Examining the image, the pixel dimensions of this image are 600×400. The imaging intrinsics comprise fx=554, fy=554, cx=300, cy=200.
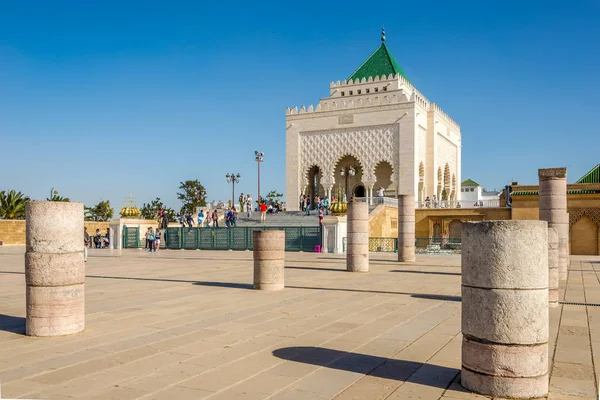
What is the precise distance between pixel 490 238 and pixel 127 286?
7.09 metres

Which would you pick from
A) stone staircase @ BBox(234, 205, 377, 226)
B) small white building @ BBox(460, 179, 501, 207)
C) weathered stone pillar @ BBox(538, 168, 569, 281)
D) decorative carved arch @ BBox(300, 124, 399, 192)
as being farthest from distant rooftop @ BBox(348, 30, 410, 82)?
weathered stone pillar @ BBox(538, 168, 569, 281)

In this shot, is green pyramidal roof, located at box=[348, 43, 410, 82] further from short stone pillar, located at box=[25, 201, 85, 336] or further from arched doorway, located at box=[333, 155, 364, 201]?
short stone pillar, located at box=[25, 201, 85, 336]

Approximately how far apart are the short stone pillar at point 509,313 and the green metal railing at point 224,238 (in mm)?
16384

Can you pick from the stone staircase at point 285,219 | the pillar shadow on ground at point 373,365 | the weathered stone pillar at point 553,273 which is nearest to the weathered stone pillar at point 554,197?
the weathered stone pillar at point 553,273

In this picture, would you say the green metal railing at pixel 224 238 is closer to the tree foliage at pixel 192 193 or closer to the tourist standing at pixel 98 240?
the tourist standing at pixel 98 240

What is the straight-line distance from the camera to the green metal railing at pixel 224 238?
67.5 ft

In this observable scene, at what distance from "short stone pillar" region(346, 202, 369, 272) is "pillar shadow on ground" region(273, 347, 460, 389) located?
720cm

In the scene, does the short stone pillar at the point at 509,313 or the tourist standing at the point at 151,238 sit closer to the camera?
the short stone pillar at the point at 509,313

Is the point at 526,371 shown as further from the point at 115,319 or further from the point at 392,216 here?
the point at 392,216

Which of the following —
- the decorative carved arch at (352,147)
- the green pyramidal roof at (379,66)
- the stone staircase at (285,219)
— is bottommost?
the stone staircase at (285,219)

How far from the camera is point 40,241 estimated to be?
5.26 m

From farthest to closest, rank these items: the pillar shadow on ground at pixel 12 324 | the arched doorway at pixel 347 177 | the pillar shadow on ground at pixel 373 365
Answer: the arched doorway at pixel 347 177 → the pillar shadow on ground at pixel 12 324 → the pillar shadow on ground at pixel 373 365

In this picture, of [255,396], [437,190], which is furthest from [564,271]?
[437,190]

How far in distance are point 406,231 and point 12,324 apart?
11030 mm
